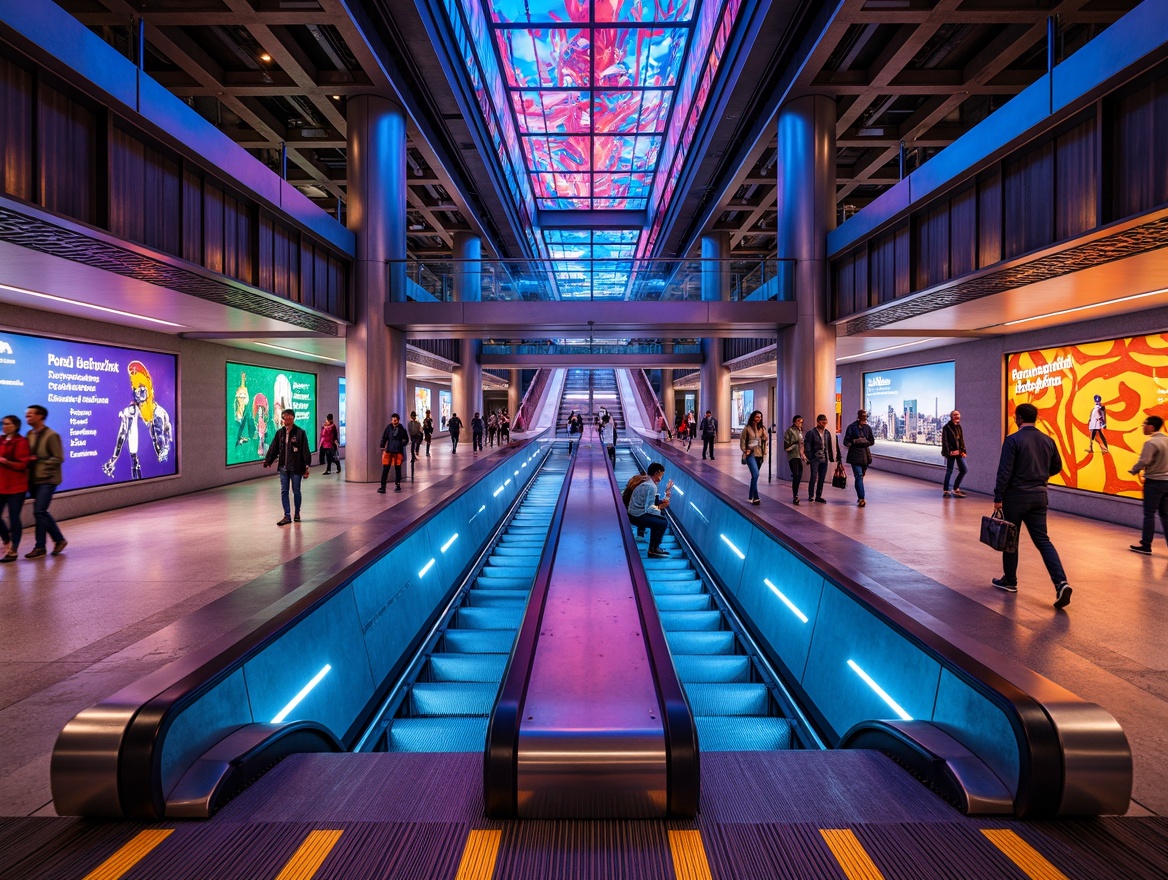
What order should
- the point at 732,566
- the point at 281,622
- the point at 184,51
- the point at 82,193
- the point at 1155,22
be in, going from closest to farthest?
the point at 281,622 → the point at 1155,22 → the point at 82,193 → the point at 732,566 → the point at 184,51

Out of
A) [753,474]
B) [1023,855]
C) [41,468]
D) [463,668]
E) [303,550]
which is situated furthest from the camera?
[753,474]

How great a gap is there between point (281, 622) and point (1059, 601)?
666 centimetres

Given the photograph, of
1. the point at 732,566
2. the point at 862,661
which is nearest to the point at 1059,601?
the point at 862,661

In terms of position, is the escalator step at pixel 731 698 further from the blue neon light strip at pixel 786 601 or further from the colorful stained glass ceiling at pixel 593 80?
the colorful stained glass ceiling at pixel 593 80

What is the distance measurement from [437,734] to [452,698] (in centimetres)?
63

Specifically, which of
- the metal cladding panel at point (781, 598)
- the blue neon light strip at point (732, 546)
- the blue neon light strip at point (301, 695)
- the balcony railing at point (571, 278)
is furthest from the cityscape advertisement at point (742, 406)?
the blue neon light strip at point (301, 695)

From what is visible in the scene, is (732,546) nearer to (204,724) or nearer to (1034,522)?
(1034,522)

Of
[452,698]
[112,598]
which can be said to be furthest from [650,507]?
[112,598]

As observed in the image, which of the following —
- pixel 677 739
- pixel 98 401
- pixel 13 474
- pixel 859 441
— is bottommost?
pixel 677 739

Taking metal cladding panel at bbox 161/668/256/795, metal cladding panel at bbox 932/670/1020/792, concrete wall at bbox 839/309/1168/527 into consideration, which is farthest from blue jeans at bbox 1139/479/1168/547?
metal cladding panel at bbox 161/668/256/795

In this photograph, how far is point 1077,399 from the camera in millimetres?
11359

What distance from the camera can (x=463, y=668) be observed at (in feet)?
19.4

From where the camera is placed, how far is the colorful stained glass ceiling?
17.1 meters

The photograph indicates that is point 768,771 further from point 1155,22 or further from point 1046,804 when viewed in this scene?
point 1155,22
